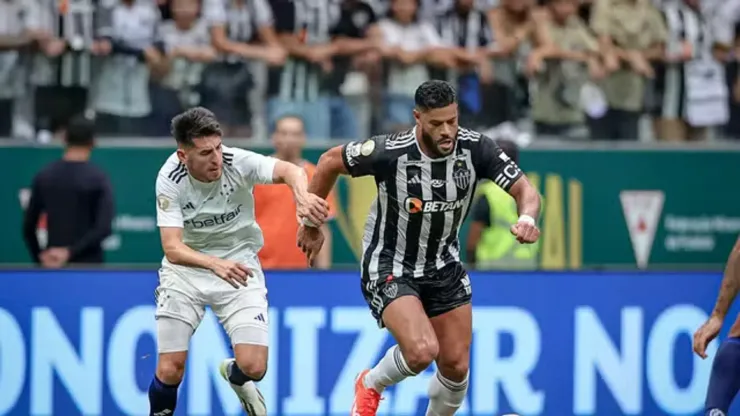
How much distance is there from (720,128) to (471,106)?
302 centimetres

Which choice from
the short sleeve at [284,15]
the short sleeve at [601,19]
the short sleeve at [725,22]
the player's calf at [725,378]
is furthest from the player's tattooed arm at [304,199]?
the short sleeve at [725,22]

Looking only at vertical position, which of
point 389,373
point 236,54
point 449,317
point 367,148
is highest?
point 236,54

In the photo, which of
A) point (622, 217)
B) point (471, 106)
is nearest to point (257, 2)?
point (471, 106)

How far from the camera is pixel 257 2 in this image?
14.8 meters

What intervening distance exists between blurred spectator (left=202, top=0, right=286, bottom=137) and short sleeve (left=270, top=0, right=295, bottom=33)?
62 mm

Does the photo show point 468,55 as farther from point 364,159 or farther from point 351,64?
point 364,159

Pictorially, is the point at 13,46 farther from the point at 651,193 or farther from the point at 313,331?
the point at 651,193

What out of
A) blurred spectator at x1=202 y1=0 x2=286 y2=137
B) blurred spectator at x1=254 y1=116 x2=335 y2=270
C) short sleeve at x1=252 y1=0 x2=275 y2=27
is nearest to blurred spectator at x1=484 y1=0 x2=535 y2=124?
blurred spectator at x1=202 y1=0 x2=286 y2=137

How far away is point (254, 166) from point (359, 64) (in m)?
5.55

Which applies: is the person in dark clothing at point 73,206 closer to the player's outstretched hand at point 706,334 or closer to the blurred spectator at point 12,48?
the blurred spectator at point 12,48

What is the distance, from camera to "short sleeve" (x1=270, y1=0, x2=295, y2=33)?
577 inches

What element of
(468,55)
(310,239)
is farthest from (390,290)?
(468,55)

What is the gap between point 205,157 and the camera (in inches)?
353

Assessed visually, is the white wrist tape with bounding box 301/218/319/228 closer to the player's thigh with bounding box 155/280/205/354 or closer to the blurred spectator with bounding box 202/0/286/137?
the player's thigh with bounding box 155/280/205/354
